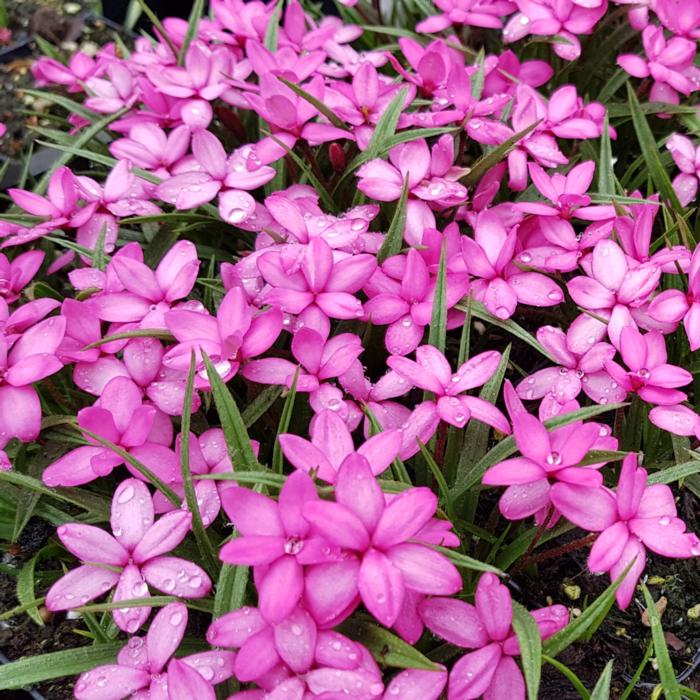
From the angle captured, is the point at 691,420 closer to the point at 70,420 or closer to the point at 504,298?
the point at 504,298

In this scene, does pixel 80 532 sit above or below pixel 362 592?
below

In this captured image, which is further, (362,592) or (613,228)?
(613,228)

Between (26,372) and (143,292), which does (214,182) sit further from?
(26,372)

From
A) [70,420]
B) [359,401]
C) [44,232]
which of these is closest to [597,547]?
[359,401]

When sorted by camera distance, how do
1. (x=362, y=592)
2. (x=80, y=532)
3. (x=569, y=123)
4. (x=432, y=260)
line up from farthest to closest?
1. (x=569, y=123)
2. (x=432, y=260)
3. (x=80, y=532)
4. (x=362, y=592)

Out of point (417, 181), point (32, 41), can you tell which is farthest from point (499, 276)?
point (32, 41)

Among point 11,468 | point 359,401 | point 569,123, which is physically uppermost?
point 569,123

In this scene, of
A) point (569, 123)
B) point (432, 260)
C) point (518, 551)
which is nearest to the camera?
point (518, 551)

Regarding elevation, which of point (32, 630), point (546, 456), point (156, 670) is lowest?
point (32, 630)
